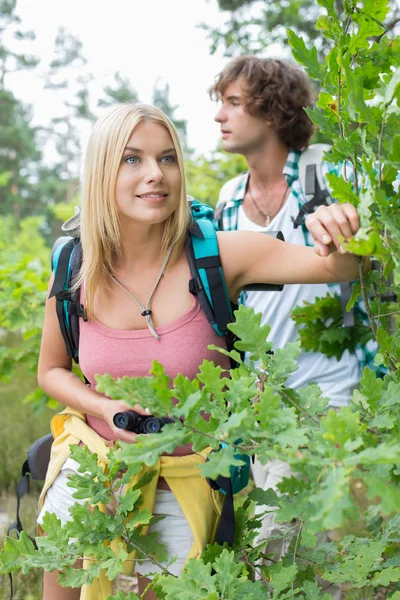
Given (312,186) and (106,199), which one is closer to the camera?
(106,199)

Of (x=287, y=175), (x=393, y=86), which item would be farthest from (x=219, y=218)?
(x=393, y=86)

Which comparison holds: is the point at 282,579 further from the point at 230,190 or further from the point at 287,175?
the point at 230,190

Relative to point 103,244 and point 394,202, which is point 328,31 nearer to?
point 394,202

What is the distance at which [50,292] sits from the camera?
2234mm

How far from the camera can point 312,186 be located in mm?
3262

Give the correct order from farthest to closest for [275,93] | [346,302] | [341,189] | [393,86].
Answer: [275,93], [346,302], [341,189], [393,86]

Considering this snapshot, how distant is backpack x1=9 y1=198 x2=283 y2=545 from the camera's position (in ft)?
6.57

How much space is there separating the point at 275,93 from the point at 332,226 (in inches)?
93.0

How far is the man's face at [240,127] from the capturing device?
3.63 meters

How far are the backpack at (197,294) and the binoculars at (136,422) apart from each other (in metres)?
0.30

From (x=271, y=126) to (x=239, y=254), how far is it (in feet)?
6.21

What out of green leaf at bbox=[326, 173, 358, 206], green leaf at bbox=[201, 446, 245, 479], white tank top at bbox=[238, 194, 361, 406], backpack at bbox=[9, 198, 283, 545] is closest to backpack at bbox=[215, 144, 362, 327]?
white tank top at bbox=[238, 194, 361, 406]

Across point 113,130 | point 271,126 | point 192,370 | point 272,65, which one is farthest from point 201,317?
point 272,65

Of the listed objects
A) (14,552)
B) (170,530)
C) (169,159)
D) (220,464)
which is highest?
(169,159)
